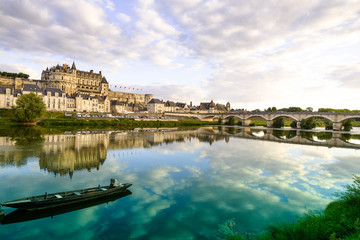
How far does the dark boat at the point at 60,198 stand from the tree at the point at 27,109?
4762 centimetres

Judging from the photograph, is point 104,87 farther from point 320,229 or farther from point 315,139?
point 320,229

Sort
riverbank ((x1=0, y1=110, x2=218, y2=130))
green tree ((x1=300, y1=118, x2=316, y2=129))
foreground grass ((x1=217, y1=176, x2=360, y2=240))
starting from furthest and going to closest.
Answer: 1. green tree ((x1=300, y1=118, x2=316, y2=129))
2. riverbank ((x1=0, y1=110, x2=218, y2=130))
3. foreground grass ((x1=217, y1=176, x2=360, y2=240))

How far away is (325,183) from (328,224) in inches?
342

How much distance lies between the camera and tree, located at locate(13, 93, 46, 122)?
48.2 m

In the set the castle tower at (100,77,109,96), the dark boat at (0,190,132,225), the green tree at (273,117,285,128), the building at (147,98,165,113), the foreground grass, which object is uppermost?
the castle tower at (100,77,109,96)

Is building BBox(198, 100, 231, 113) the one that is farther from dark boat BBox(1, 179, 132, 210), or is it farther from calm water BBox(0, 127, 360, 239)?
dark boat BBox(1, 179, 132, 210)

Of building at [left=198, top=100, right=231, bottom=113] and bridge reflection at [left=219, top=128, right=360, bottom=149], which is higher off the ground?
building at [left=198, top=100, right=231, bottom=113]

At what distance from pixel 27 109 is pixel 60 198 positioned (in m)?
48.7

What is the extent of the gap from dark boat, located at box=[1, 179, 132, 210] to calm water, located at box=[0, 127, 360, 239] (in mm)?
641

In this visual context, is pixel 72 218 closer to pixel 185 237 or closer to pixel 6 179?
pixel 185 237

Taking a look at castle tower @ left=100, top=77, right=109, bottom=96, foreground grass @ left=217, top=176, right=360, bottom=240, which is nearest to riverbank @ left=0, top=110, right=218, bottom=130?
castle tower @ left=100, top=77, right=109, bottom=96

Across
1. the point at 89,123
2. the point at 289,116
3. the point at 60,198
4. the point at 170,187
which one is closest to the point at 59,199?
the point at 60,198

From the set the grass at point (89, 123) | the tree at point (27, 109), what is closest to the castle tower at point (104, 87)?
the grass at point (89, 123)

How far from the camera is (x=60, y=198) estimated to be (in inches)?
388
